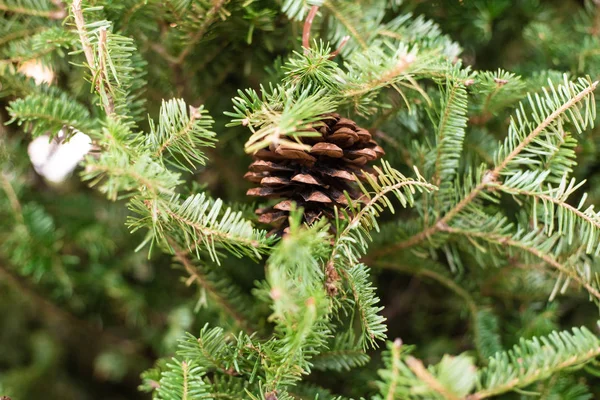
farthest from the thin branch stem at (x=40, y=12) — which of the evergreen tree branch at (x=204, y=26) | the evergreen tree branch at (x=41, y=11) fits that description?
the evergreen tree branch at (x=204, y=26)

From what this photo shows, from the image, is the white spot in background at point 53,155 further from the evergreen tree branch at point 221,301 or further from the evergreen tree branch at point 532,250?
the evergreen tree branch at point 532,250

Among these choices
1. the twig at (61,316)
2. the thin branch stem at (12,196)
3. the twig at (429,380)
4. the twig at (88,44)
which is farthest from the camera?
the twig at (61,316)

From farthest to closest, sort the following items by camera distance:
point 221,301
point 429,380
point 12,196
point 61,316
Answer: point 61,316 < point 12,196 < point 221,301 < point 429,380

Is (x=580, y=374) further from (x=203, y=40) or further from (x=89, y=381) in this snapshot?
(x=89, y=381)

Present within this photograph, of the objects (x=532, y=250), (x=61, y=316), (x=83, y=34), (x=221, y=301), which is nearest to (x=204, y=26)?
(x=83, y=34)

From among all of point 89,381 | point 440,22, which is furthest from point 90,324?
point 440,22

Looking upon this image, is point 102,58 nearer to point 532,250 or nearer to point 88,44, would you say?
point 88,44

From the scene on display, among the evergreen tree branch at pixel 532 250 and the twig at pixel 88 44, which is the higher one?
the twig at pixel 88 44

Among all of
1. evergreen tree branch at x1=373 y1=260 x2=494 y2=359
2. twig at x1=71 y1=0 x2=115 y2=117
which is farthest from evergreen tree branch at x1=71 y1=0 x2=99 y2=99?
evergreen tree branch at x1=373 y1=260 x2=494 y2=359
